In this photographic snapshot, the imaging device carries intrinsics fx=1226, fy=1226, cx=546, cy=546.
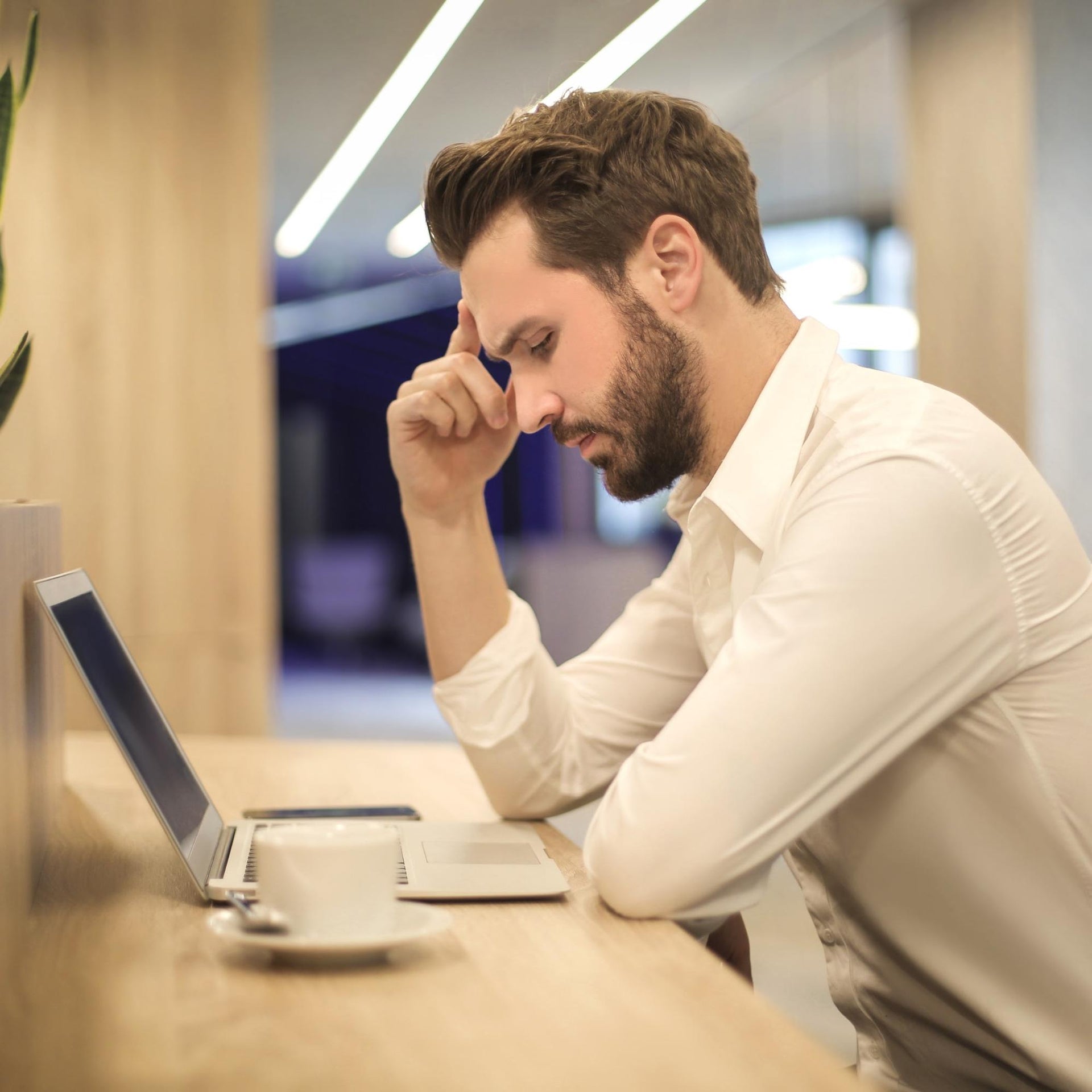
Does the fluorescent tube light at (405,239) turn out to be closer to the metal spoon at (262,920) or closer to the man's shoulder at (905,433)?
the man's shoulder at (905,433)

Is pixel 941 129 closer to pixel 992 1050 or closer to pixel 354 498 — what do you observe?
pixel 354 498

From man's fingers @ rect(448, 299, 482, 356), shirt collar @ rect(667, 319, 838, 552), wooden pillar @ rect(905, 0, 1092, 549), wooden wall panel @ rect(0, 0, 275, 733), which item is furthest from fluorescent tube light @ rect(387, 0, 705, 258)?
shirt collar @ rect(667, 319, 838, 552)

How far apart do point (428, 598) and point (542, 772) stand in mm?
231

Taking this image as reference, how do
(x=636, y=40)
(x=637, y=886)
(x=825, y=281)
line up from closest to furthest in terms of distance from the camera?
(x=637, y=886), (x=636, y=40), (x=825, y=281)

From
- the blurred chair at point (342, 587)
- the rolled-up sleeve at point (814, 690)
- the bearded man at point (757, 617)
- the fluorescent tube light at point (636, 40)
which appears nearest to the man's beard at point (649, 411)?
the bearded man at point (757, 617)

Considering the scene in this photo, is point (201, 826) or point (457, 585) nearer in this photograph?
point (201, 826)

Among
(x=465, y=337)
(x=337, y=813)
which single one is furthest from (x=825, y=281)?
(x=337, y=813)

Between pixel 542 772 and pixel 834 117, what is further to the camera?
pixel 834 117

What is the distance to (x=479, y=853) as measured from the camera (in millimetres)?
1089

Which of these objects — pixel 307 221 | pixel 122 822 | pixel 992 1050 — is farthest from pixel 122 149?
pixel 992 1050

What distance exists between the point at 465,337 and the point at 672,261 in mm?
321

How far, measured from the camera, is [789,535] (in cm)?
98

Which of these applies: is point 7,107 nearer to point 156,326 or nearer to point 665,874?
point 665,874

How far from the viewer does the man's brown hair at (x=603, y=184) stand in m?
1.21
